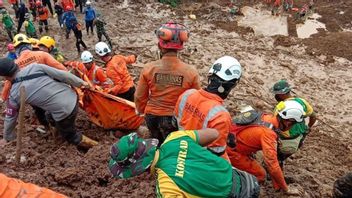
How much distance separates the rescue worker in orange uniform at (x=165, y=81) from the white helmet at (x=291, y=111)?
109cm

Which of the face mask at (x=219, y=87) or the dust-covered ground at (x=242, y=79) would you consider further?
the dust-covered ground at (x=242, y=79)

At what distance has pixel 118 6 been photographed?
1523 cm

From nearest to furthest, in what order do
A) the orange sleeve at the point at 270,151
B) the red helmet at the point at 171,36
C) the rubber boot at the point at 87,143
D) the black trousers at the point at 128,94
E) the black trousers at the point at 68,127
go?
the red helmet at the point at 171,36 → the orange sleeve at the point at 270,151 → the black trousers at the point at 68,127 → the rubber boot at the point at 87,143 → the black trousers at the point at 128,94

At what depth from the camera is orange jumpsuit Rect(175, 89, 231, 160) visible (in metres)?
3.29

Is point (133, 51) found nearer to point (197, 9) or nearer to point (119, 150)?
point (197, 9)

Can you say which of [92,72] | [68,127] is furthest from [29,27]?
[68,127]

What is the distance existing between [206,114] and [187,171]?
2.84 ft

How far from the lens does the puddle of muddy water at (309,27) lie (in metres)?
13.5

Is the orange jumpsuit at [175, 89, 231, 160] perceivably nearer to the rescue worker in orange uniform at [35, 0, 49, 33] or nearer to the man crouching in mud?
the man crouching in mud

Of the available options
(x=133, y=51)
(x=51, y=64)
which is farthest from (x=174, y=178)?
(x=133, y=51)

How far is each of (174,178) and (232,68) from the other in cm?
136

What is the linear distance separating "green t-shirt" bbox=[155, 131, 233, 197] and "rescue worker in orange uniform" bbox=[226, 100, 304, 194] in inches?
62.2

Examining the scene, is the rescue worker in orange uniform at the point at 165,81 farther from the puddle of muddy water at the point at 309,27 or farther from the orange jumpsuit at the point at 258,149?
the puddle of muddy water at the point at 309,27

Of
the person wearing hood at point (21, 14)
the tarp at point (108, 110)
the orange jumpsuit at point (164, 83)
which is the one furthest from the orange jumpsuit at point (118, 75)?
the person wearing hood at point (21, 14)
